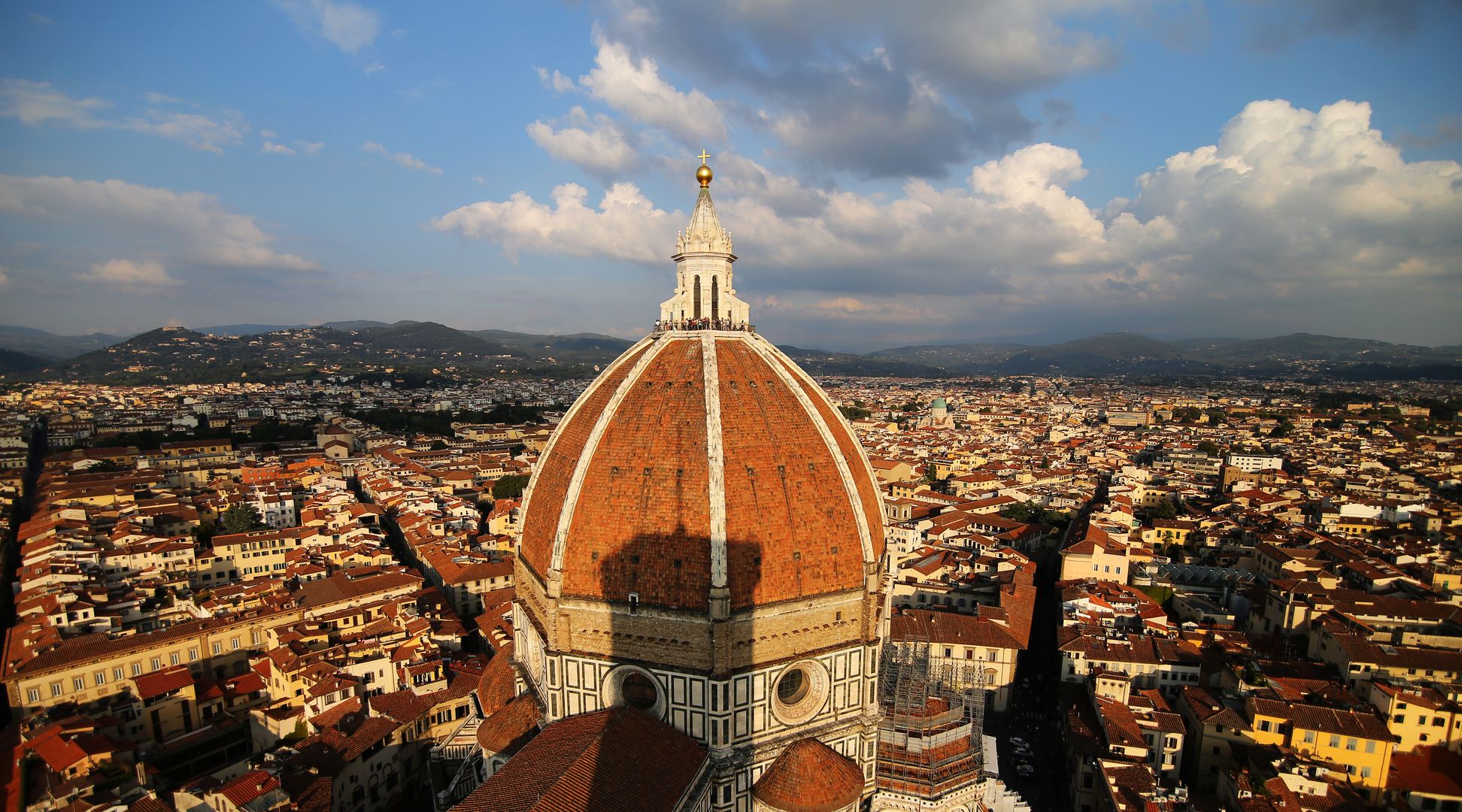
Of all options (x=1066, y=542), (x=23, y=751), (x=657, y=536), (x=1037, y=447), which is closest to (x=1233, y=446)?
(x=1037, y=447)

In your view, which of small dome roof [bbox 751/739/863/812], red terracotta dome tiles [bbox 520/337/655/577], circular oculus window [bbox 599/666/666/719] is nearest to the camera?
small dome roof [bbox 751/739/863/812]

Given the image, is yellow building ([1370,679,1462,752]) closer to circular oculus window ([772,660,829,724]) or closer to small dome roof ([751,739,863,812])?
small dome roof ([751,739,863,812])

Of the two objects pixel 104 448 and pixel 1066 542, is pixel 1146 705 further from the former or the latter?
pixel 104 448

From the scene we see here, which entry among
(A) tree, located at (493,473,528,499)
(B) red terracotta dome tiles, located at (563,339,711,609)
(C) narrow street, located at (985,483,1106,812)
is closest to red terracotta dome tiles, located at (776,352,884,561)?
(B) red terracotta dome tiles, located at (563,339,711,609)

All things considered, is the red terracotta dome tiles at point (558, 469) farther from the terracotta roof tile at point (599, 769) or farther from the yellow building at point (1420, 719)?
the yellow building at point (1420, 719)

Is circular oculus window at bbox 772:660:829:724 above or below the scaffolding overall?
above

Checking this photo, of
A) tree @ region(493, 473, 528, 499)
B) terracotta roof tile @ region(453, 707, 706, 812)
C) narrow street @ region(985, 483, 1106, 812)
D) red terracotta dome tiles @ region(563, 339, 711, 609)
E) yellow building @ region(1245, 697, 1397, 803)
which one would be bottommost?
narrow street @ region(985, 483, 1106, 812)

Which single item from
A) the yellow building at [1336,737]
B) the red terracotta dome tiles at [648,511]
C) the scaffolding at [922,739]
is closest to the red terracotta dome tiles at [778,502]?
the red terracotta dome tiles at [648,511]
